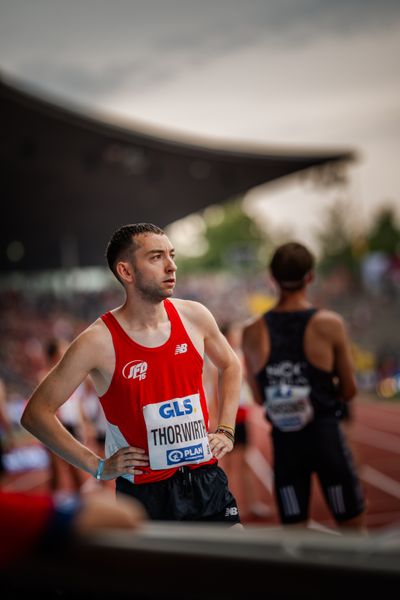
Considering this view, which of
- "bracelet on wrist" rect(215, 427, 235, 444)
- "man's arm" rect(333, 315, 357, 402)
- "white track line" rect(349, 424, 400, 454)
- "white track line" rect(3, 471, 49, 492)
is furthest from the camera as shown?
"white track line" rect(349, 424, 400, 454)

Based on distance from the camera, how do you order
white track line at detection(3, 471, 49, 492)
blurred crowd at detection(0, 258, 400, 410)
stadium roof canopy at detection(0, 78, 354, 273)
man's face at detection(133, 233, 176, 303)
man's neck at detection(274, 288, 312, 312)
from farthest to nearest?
blurred crowd at detection(0, 258, 400, 410) < stadium roof canopy at detection(0, 78, 354, 273) < white track line at detection(3, 471, 49, 492) < man's neck at detection(274, 288, 312, 312) < man's face at detection(133, 233, 176, 303)


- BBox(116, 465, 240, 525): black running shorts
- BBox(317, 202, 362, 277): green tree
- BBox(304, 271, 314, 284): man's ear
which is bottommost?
BBox(116, 465, 240, 525): black running shorts

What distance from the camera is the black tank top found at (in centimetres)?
435

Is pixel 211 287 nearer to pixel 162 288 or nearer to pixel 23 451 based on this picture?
pixel 23 451

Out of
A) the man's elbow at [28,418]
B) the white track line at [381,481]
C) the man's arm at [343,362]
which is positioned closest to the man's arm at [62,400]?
the man's elbow at [28,418]

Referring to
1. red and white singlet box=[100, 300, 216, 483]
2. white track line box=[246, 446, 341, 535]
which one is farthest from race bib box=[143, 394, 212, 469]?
white track line box=[246, 446, 341, 535]

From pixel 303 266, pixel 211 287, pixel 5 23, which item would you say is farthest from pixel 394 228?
pixel 303 266

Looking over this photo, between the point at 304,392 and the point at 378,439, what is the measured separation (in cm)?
1340

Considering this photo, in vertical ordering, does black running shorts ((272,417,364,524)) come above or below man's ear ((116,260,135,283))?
below

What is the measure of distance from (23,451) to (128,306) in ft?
41.7

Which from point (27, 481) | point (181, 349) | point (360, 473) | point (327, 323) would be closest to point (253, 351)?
point (327, 323)

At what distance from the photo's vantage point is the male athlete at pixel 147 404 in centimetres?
305

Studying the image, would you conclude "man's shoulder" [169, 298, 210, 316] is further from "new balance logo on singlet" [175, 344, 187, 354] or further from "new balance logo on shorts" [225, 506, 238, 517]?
"new balance logo on shorts" [225, 506, 238, 517]

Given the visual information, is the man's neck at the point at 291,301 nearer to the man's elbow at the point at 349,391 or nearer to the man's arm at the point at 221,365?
the man's elbow at the point at 349,391
